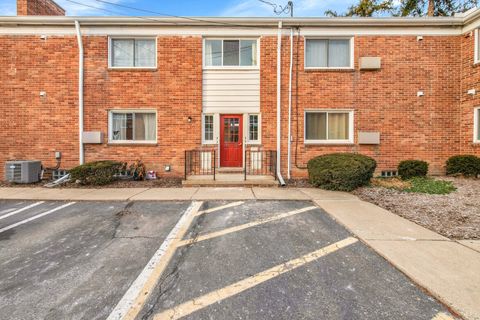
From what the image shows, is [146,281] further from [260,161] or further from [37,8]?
[37,8]

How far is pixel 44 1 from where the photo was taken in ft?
37.8

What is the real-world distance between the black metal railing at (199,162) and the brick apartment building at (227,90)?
0.36ft

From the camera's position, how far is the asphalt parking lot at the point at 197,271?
2.52m

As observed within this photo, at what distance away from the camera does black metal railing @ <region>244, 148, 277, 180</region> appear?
10.3 metres

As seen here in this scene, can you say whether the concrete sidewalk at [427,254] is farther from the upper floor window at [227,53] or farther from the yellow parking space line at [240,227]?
the upper floor window at [227,53]

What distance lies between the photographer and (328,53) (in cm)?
1048

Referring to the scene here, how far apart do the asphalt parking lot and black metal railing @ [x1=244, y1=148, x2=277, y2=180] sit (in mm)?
4811

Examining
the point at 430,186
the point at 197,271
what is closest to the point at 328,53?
the point at 430,186

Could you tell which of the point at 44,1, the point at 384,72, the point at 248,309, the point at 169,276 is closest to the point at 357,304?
the point at 248,309

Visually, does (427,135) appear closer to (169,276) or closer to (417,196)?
(417,196)

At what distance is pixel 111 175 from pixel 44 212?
3.25m

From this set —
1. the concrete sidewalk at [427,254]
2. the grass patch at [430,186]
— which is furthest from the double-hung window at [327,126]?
the concrete sidewalk at [427,254]

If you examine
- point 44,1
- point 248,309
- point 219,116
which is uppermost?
point 44,1

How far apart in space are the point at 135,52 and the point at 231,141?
507cm
